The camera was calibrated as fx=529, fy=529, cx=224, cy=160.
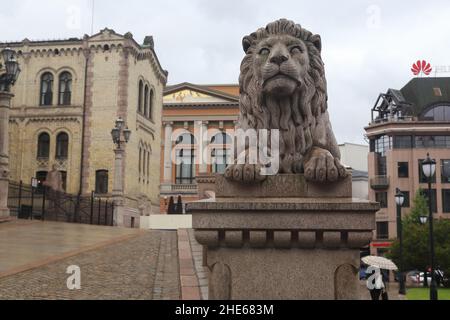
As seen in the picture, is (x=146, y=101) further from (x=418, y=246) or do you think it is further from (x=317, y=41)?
(x=317, y=41)

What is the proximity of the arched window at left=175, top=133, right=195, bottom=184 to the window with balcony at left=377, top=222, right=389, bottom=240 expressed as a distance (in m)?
22.0

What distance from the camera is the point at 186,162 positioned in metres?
63.8

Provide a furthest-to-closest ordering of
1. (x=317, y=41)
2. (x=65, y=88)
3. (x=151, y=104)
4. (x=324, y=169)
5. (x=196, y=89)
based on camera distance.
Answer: (x=196, y=89)
(x=151, y=104)
(x=65, y=88)
(x=317, y=41)
(x=324, y=169)

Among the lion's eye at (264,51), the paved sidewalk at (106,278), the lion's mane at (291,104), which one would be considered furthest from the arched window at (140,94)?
the lion's eye at (264,51)

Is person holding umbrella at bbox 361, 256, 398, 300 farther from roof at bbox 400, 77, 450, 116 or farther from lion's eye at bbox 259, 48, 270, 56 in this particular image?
roof at bbox 400, 77, 450, 116

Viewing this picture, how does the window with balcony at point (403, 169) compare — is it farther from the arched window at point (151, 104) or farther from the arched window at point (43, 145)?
the arched window at point (43, 145)

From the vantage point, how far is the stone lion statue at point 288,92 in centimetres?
465

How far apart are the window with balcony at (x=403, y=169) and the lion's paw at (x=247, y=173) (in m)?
56.4

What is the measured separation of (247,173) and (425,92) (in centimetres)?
6346

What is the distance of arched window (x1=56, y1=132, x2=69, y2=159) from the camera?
41.5 m

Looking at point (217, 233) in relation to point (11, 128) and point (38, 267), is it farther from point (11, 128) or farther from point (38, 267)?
point (11, 128)

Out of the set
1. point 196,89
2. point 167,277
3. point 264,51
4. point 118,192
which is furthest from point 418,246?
point 196,89

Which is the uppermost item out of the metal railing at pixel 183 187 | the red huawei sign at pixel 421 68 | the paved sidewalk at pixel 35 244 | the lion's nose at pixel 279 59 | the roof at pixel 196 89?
the red huawei sign at pixel 421 68

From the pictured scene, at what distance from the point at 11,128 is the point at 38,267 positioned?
34075mm
